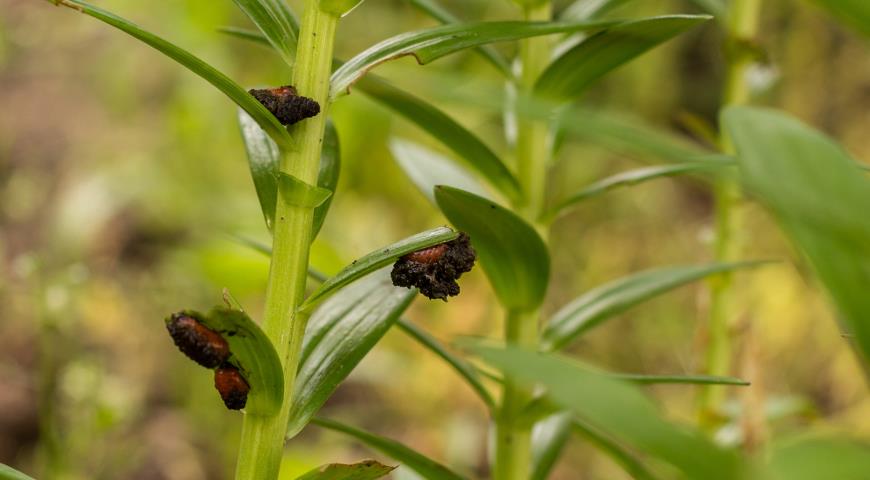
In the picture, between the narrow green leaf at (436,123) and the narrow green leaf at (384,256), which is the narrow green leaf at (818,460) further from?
the narrow green leaf at (436,123)

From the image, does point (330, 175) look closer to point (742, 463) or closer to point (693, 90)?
point (742, 463)

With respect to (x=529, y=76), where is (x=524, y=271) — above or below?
below

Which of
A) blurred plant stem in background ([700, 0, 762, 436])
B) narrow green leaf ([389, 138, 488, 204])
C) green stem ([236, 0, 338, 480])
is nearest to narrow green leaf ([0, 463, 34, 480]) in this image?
green stem ([236, 0, 338, 480])

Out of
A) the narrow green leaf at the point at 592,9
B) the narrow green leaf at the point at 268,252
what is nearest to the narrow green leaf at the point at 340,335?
the narrow green leaf at the point at 268,252

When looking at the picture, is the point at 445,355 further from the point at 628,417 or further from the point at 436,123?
the point at 628,417

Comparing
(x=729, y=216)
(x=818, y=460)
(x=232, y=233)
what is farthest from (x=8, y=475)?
(x=232, y=233)

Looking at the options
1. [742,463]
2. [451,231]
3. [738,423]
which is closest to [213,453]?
[738,423]
